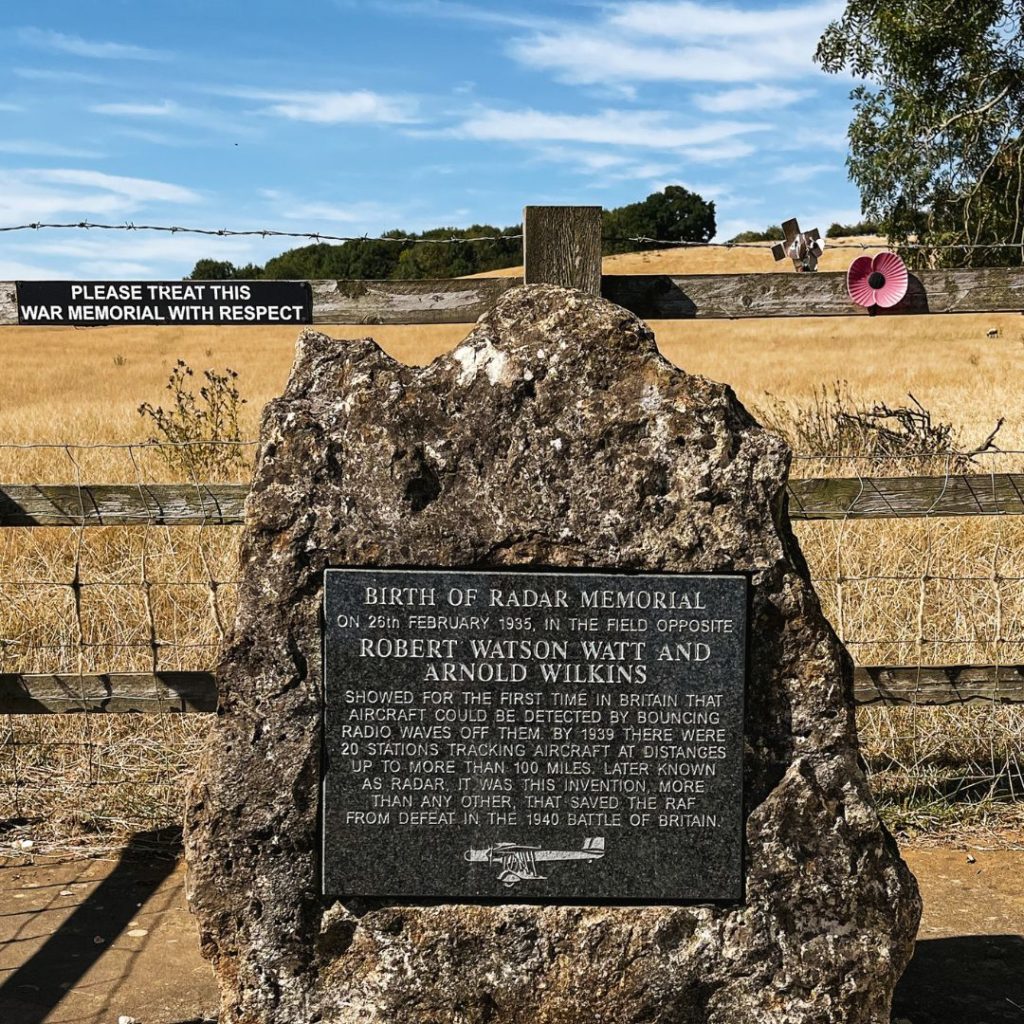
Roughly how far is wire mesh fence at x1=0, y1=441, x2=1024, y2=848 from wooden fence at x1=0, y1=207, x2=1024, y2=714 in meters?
0.12

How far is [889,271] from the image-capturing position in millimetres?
5129

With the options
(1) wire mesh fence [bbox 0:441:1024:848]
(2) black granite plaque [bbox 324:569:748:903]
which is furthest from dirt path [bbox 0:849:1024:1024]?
(2) black granite plaque [bbox 324:569:748:903]

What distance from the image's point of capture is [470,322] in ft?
16.4

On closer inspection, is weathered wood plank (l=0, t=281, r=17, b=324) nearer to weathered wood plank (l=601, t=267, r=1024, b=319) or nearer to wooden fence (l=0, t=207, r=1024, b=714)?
wooden fence (l=0, t=207, r=1024, b=714)

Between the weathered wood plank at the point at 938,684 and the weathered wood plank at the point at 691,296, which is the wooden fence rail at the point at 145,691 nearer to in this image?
the weathered wood plank at the point at 938,684

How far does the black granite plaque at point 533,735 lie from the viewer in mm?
3457

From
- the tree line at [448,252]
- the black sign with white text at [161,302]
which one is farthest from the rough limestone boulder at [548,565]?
the tree line at [448,252]

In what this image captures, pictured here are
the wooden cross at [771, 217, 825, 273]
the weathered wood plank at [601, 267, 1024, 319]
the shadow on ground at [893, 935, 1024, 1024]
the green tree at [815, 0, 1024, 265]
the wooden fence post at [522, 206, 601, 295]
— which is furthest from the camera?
the green tree at [815, 0, 1024, 265]

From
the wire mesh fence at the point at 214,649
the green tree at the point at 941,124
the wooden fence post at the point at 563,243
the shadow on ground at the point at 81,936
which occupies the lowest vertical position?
the shadow on ground at the point at 81,936

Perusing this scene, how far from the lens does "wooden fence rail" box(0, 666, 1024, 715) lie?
5.02 meters

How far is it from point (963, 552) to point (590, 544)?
14.1 ft

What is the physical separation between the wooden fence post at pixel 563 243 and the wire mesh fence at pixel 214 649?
1.16m

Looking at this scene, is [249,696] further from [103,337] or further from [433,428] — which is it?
[103,337]

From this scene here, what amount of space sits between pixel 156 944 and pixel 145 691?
3.28ft
